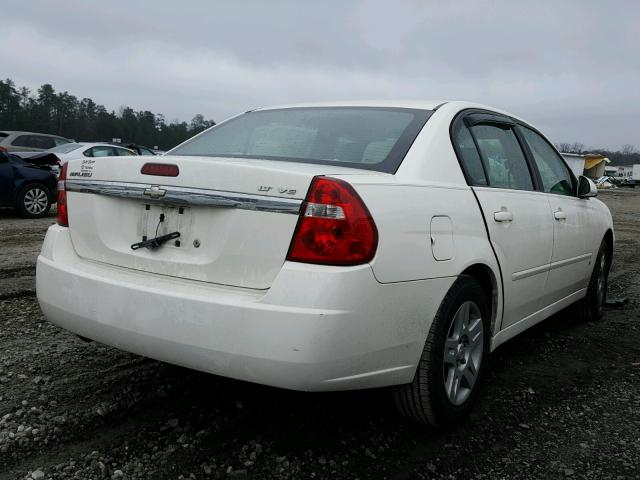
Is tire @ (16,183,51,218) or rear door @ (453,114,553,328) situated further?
tire @ (16,183,51,218)

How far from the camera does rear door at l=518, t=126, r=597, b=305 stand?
12.3 feet

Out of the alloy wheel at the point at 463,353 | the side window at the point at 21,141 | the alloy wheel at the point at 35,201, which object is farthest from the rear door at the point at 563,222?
the side window at the point at 21,141

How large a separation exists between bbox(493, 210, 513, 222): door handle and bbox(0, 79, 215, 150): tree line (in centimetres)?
5694

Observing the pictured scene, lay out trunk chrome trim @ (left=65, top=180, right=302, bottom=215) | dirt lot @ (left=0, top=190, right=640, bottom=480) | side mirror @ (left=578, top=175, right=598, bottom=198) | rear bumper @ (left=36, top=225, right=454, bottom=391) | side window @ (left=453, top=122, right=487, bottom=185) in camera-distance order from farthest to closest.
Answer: side mirror @ (left=578, top=175, right=598, bottom=198)
side window @ (left=453, top=122, right=487, bottom=185)
dirt lot @ (left=0, top=190, right=640, bottom=480)
trunk chrome trim @ (left=65, top=180, right=302, bottom=215)
rear bumper @ (left=36, top=225, right=454, bottom=391)

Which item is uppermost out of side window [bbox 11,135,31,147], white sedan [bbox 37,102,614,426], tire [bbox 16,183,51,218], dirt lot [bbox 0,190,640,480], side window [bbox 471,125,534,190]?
side window [bbox 471,125,534,190]

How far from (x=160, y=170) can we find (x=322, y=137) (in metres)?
0.90

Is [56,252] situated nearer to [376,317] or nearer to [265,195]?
[265,195]

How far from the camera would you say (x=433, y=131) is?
9.20 ft

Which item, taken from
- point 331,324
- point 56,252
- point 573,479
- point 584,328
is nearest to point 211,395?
point 56,252

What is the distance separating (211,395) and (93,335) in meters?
0.75

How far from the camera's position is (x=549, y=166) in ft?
13.3

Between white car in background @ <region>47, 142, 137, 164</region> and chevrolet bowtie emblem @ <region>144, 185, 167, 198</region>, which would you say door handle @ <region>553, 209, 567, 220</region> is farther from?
white car in background @ <region>47, 142, 137, 164</region>

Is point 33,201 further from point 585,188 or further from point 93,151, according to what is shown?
point 585,188

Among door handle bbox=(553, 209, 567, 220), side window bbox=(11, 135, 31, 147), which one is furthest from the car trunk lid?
side window bbox=(11, 135, 31, 147)
